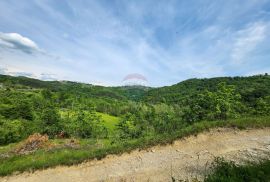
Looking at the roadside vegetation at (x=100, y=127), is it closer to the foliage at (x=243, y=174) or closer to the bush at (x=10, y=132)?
the bush at (x=10, y=132)

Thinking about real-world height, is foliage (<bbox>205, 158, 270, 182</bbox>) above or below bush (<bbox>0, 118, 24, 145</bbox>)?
above

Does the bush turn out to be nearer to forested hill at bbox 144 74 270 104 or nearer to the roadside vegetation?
the roadside vegetation

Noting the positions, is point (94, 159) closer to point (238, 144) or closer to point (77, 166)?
point (77, 166)

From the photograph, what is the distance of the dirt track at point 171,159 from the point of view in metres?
10.2

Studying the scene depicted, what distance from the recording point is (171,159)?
1156 cm

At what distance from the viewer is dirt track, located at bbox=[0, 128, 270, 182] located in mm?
10241

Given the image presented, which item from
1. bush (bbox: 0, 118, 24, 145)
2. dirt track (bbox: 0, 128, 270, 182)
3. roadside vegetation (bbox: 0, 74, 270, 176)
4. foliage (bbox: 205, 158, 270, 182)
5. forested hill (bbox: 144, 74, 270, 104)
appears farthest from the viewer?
forested hill (bbox: 144, 74, 270, 104)

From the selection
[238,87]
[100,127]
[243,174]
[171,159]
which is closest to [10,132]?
[100,127]

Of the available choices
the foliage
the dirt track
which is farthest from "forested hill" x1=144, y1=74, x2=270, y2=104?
the foliage

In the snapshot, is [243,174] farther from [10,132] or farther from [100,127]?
[10,132]

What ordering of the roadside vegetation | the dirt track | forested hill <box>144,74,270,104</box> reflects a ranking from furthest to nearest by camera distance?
1. forested hill <box>144,74,270,104</box>
2. the roadside vegetation
3. the dirt track

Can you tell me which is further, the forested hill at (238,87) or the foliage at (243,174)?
the forested hill at (238,87)

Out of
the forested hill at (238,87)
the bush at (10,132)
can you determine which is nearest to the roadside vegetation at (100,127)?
the bush at (10,132)

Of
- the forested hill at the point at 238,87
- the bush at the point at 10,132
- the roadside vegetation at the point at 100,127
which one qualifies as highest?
the forested hill at the point at 238,87
